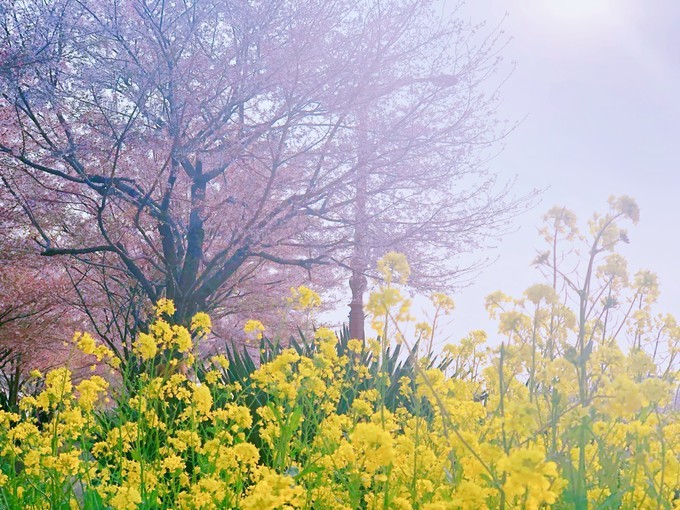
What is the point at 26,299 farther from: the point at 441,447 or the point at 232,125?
the point at 441,447

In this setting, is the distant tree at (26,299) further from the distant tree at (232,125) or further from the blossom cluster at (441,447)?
the blossom cluster at (441,447)

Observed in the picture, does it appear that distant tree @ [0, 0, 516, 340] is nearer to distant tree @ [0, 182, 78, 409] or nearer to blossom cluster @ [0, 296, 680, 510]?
distant tree @ [0, 182, 78, 409]

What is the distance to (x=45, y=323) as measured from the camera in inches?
598

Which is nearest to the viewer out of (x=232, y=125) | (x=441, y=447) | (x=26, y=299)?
(x=441, y=447)

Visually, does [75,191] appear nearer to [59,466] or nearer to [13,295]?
[13,295]

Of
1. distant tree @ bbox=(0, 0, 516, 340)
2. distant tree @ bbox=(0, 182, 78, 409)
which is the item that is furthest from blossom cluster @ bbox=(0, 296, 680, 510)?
distant tree @ bbox=(0, 182, 78, 409)

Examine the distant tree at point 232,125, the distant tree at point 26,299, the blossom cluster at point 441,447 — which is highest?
the distant tree at point 232,125

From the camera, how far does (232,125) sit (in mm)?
10469

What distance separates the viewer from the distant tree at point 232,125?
9.79 m

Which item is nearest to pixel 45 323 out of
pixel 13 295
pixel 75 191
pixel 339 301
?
pixel 13 295

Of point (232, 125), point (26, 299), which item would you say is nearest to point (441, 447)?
point (232, 125)

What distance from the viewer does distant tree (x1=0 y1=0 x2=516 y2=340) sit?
9789mm

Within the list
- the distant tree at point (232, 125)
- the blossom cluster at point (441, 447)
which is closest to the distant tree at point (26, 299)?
the distant tree at point (232, 125)

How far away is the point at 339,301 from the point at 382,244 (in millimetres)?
6336
